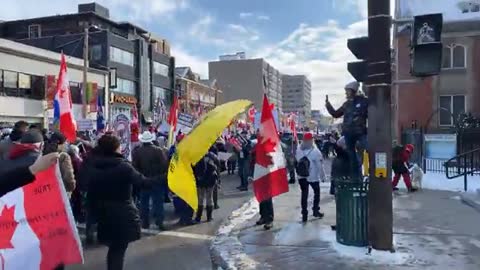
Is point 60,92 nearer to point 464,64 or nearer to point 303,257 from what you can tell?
point 303,257

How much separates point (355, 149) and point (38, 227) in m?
6.14

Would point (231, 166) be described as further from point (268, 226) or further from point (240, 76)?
point (240, 76)

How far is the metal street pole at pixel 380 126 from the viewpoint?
7008 mm

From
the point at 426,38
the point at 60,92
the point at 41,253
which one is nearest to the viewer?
the point at 41,253

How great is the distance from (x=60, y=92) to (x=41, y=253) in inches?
484

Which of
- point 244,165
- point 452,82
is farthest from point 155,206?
point 452,82

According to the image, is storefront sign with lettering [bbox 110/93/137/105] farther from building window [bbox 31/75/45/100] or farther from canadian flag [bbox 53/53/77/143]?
canadian flag [bbox 53/53/77/143]

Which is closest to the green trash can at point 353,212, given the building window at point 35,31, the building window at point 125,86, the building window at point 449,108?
the building window at point 449,108

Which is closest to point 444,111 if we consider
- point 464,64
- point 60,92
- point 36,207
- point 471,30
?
point 464,64

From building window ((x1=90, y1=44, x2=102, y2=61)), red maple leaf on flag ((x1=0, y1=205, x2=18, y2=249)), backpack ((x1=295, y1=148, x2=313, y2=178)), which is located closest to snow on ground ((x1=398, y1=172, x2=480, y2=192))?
backpack ((x1=295, y1=148, x2=313, y2=178))

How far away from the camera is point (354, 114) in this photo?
8.28 meters

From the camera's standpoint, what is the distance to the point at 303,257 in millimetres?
7039

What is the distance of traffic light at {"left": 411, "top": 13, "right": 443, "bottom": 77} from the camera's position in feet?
21.8

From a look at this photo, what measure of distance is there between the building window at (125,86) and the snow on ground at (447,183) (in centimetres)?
4507
